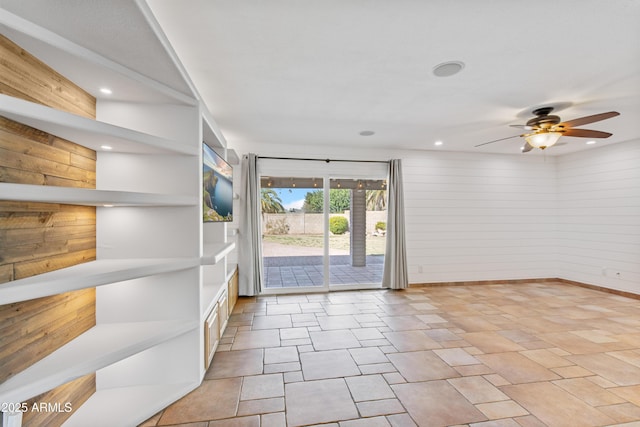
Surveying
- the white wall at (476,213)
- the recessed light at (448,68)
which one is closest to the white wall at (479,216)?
the white wall at (476,213)

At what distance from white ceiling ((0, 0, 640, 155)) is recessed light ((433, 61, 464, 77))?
0.25 feet

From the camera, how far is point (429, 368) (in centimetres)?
254

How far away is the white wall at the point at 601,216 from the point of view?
186 inches

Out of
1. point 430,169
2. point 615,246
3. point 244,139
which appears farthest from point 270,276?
point 615,246

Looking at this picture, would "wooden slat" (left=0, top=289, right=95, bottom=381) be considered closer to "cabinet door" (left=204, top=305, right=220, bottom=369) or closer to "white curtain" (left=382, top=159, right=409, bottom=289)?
"cabinet door" (left=204, top=305, right=220, bottom=369)

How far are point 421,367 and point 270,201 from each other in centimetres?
334

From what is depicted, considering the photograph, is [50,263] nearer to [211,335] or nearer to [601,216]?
[211,335]

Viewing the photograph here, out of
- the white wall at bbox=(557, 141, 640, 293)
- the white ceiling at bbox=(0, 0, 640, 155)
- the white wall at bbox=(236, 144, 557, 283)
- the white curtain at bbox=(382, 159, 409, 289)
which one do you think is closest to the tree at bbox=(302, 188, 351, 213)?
the white wall at bbox=(236, 144, 557, 283)

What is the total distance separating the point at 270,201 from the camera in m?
4.95

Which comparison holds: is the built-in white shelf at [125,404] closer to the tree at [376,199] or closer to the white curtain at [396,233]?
the white curtain at [396,233]

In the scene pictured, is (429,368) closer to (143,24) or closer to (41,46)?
(143,24)

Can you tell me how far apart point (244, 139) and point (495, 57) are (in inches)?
138

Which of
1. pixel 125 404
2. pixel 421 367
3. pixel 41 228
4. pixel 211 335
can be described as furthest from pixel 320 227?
pixel 41 228

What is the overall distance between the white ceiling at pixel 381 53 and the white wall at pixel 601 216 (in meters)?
1.67
